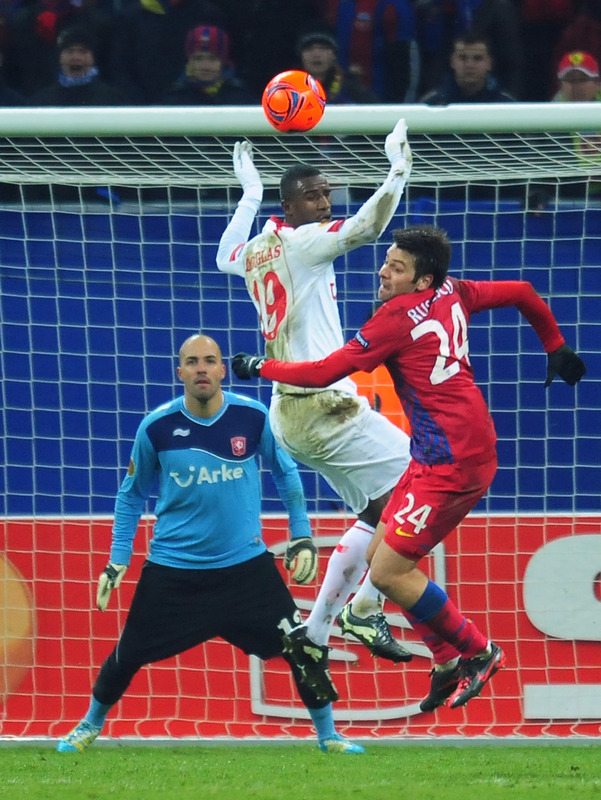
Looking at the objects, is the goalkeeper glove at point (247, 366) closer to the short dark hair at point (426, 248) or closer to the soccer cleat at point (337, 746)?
the short dark hair at point (426, 248)

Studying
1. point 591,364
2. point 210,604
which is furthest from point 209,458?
point 591,364

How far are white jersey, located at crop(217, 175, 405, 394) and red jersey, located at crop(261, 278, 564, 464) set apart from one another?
396 mm

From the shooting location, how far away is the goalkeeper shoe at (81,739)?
6.66m

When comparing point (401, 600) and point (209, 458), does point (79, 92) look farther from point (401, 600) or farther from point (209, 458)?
point (401, 600)

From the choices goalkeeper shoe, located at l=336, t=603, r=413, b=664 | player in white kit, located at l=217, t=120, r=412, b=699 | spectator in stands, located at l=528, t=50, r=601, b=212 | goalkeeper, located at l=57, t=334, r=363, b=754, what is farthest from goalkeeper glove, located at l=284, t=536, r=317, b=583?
spectator in stands, located at l=528, t=50, r=601, b=212

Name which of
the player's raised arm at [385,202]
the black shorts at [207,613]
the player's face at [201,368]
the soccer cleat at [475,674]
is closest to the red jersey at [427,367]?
the player's raised arm at [385,202]

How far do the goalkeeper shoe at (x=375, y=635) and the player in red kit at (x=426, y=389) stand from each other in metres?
0.32

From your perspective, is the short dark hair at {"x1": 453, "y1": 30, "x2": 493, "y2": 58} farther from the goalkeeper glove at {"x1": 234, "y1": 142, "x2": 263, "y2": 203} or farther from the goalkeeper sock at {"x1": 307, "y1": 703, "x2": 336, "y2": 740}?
the goalkeeper sock at {"x1": 307, "y1": 703, "x2": 336, "y2": 740}

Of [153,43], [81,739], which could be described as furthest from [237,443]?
[153,43]

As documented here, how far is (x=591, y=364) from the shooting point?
729cm

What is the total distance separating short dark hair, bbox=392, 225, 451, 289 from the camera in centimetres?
530

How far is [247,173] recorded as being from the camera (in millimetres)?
5914

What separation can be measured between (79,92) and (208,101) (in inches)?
30.2

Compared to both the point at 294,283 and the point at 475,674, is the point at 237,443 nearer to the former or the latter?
the point at 294,283
